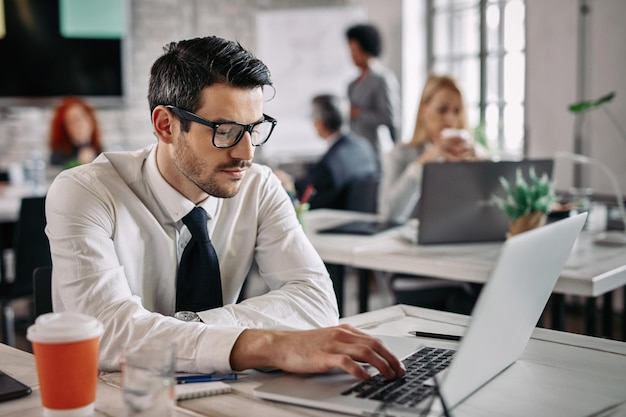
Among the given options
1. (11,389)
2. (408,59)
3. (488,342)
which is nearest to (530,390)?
(488,342)

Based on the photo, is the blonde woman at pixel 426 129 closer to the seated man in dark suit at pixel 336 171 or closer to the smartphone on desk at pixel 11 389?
the seated man in dark suit at pixel 336 171

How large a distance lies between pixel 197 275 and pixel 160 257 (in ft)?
0.29

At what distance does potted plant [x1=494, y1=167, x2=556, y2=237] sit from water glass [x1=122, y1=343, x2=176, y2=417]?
1575 millimetres

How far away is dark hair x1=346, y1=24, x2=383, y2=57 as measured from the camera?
537 cm

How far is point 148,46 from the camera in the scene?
640 centimetres

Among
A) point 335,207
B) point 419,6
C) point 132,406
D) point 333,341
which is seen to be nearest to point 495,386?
point 333,341

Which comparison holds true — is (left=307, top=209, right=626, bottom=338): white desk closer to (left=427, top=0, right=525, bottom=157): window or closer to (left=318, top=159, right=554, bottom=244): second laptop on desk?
(left=318, top=159, right=554, bottom=244): second laptop on desk

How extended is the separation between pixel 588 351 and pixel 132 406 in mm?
831

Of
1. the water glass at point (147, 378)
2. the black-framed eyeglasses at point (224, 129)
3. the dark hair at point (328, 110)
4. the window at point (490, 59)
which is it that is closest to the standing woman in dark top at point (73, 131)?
the dark hair at point (328, 110)

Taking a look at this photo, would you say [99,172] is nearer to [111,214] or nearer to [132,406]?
[111,214]

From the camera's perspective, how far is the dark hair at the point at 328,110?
4.61 metres

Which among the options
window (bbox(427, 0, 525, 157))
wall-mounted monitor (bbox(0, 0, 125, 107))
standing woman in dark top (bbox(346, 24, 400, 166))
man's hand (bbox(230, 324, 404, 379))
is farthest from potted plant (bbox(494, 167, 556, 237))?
wall-mounted monitor (bbox(0, 0, 125, 107))

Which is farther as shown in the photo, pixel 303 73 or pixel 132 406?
pixel 303 73

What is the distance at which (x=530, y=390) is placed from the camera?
119 centimetres
